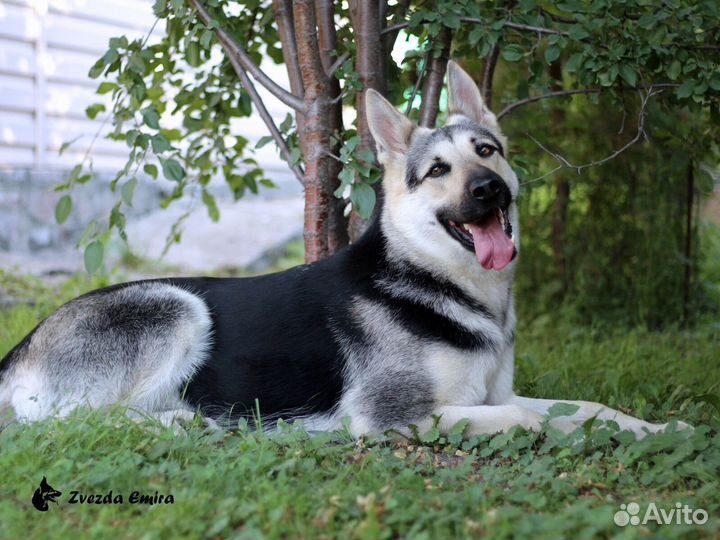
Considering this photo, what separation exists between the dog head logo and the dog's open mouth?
6.71ft

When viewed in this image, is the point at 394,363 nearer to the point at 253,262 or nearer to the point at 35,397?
the point at 35,397

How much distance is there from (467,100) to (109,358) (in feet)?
7.34

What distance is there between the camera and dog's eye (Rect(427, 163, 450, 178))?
13.6ft

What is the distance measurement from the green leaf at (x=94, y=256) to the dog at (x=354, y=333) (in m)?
0.45

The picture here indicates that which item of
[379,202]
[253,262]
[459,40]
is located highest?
[459,40]

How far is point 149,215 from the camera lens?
34.5ft

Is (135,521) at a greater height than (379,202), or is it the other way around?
(379,202)

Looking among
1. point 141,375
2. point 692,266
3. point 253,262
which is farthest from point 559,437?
point 253,262

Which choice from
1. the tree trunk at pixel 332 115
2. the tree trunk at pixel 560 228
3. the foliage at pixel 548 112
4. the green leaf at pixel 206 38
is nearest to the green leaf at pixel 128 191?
the foliage at pixel 548 112

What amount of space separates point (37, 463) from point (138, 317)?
1.10 meters

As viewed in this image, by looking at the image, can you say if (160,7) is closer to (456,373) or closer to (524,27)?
(524,27)

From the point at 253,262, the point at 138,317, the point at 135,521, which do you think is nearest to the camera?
the point at 135,521

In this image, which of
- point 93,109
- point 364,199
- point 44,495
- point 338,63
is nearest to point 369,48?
point 338,63

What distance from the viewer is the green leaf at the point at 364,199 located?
434 centimetres
